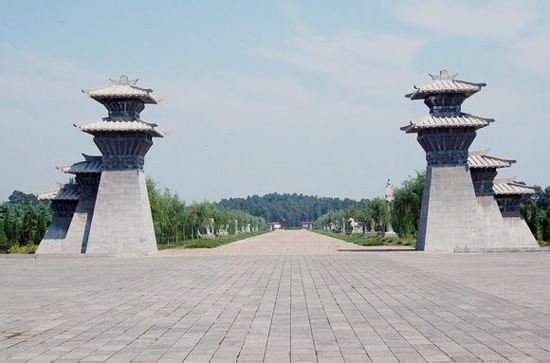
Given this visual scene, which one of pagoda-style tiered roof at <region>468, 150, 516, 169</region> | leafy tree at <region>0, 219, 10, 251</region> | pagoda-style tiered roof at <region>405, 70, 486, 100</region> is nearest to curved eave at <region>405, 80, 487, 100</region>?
pagoda-style tiered roof at <region>405, 70, 486, 100</region>

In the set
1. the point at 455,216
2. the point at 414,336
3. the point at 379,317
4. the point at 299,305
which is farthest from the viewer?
the point at 455,216

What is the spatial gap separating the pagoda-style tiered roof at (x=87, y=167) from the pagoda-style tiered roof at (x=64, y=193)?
126 cm

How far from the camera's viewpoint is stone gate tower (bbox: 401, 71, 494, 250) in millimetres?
31344

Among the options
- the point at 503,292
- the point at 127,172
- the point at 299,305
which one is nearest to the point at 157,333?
the point at 299,305

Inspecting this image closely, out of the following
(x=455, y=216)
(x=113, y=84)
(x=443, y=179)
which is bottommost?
(x=455, y=216)

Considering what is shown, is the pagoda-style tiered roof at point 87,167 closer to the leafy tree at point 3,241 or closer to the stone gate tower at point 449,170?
the leafy tree at point 3,241

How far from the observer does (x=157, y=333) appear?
28.9 feet

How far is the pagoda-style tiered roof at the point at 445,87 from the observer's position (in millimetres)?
31719

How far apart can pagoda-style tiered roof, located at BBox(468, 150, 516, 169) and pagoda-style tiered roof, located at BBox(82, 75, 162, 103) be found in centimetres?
1890

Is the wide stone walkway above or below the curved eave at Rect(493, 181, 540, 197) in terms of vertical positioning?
below

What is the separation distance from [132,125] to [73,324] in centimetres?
2379

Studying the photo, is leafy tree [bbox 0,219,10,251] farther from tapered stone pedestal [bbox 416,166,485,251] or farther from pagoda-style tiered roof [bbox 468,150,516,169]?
pagoda-style tiered roof [bbox 468,150,516,169]

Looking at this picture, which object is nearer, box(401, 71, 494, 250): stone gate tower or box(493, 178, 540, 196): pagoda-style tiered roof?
box(401, 71, 494, 250): stone gate tower

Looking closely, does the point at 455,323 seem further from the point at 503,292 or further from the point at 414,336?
the point at 503,292
